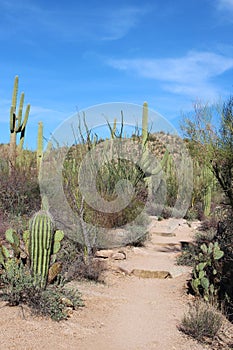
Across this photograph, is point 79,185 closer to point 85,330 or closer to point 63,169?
point 63,169

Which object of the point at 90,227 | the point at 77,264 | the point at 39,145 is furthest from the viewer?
the point at 39,145

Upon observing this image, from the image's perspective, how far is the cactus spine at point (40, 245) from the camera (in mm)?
5406

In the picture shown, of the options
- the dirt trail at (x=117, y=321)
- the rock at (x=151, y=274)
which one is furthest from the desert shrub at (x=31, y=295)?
the rock at (x=151, y=274)

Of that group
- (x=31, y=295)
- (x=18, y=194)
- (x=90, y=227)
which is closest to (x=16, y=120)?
(x=18, y=194)

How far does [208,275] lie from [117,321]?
1.98 m

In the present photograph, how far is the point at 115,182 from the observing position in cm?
1083

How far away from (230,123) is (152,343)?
418cm

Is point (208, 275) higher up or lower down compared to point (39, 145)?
lower down

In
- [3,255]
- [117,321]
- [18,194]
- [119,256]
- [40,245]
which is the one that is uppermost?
[18,194]

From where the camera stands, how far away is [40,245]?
542 cm

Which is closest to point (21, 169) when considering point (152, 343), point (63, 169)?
point (63, 169)

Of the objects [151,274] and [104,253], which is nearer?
[151,274]

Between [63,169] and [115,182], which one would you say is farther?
[115,182]

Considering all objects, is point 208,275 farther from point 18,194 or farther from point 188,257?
point 18,194
